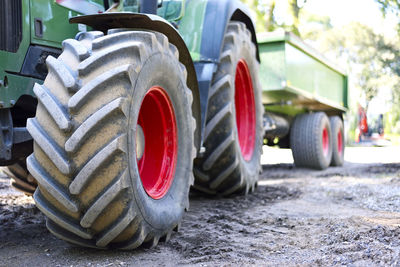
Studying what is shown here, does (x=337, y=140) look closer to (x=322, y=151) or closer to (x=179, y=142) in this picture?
(x=322, y=151)

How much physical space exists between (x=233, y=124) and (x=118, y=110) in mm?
1993

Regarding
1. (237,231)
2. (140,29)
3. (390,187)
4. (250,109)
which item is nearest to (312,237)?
(237,231)

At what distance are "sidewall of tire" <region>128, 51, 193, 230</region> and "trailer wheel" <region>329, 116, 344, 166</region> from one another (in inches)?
260

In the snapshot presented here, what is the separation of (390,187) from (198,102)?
9.52 ft

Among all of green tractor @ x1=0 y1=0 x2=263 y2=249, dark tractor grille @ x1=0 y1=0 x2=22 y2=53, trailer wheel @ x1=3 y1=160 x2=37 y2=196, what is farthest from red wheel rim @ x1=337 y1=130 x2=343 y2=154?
dark tractor grille @ x1=0 y1=0 x2=22 y2=53

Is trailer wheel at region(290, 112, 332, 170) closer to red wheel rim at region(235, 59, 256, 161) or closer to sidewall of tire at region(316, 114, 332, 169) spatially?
sidewall of tire at region(316, 114, 332, 169)

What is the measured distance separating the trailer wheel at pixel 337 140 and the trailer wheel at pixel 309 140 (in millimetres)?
714

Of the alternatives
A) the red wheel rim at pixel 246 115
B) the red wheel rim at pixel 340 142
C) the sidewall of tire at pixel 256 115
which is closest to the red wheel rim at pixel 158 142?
the sidewall of tire at pixel 256 115

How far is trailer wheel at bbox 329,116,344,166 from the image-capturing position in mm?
9234

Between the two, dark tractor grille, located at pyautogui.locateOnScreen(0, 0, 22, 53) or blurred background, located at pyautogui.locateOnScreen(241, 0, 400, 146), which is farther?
blurred background, located at pyautogui.locateOnScreen(241, 0, 400, 146)

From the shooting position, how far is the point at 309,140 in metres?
8.08

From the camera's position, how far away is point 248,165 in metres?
4.72

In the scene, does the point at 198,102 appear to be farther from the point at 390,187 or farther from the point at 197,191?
the point at 390,187

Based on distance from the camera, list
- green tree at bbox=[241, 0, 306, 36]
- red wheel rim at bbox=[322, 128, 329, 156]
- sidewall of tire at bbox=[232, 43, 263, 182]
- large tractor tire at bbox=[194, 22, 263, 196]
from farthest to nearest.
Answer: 1. green tree at bbox=[241, 0, 306, 36]
2. red wheel rim at bbox=[322, 128, 329, 156]
3. sidewall of tire at bbox=[232, 43, 263, 182]
4. large tractor tire at bbox=[194, 22, 263, 196]
